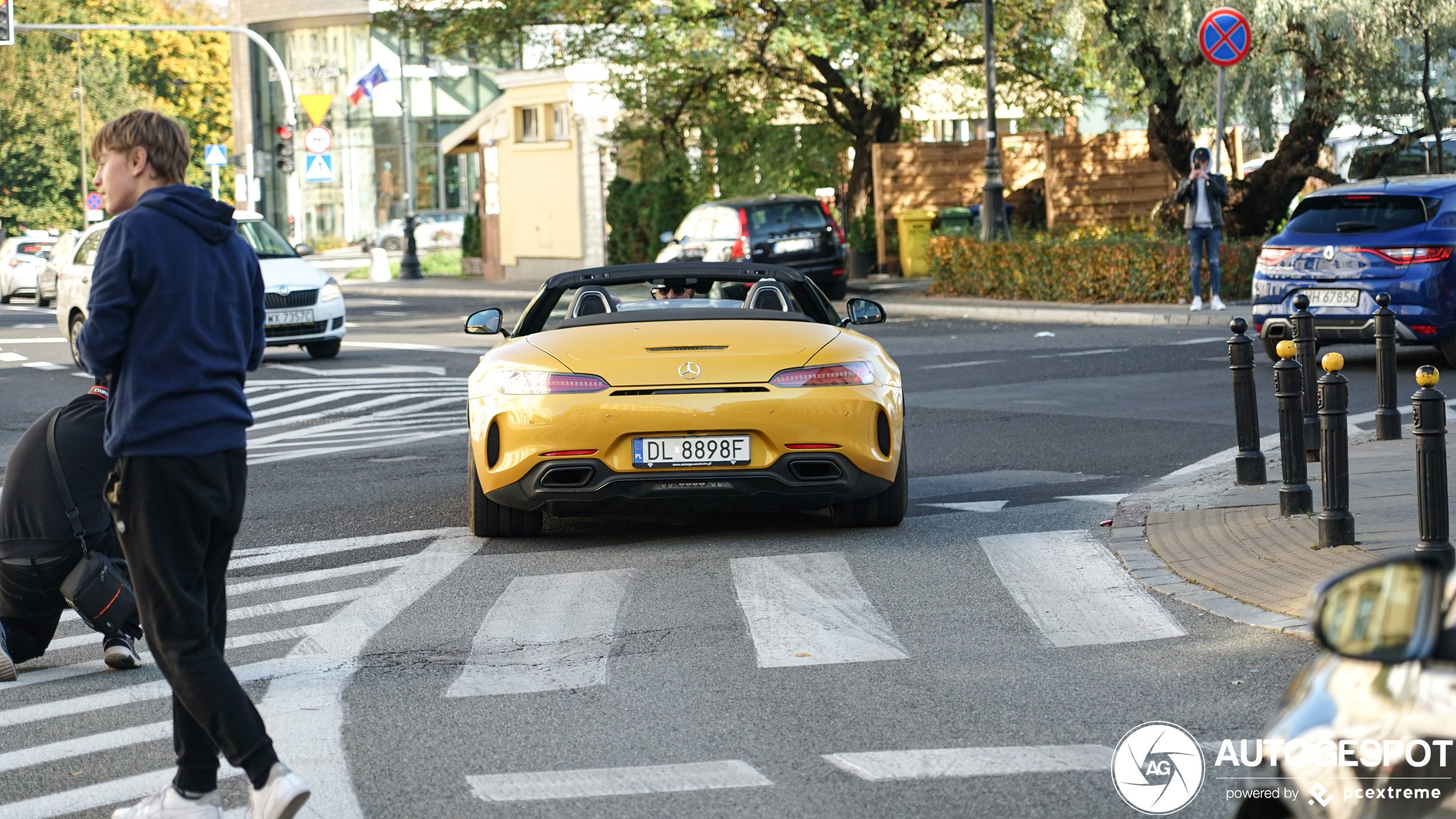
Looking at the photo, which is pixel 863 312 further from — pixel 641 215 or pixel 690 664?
pixel 641 215

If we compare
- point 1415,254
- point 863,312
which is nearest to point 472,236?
point 1415,254

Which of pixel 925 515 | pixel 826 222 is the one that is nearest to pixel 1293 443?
pixel 925 515

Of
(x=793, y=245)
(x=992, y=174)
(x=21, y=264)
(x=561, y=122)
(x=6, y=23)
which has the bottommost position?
(x=793, y=245)

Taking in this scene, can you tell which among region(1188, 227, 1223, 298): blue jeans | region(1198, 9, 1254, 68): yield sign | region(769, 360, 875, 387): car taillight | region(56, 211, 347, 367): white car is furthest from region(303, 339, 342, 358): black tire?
region(769, 360, 875, 387): car taillight

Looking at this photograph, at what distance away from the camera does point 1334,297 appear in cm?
1384

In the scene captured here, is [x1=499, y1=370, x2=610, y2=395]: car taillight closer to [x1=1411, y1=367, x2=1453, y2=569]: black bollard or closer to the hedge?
[x1=1411, y1=367, x2=1453, y2=569]: black bollard

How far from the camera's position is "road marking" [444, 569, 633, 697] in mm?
5523

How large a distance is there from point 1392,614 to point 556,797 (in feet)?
8.33

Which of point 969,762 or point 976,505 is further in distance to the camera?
point 976,505

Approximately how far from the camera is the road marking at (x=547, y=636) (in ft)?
18.1

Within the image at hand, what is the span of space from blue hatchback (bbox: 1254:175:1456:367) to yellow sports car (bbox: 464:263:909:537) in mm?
6526

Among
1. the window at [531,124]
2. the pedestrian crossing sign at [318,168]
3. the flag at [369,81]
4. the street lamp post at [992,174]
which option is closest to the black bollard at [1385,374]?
the street lamp post at [992,174]

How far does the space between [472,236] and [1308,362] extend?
37.9 m

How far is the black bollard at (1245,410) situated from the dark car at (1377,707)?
20.7 feet
